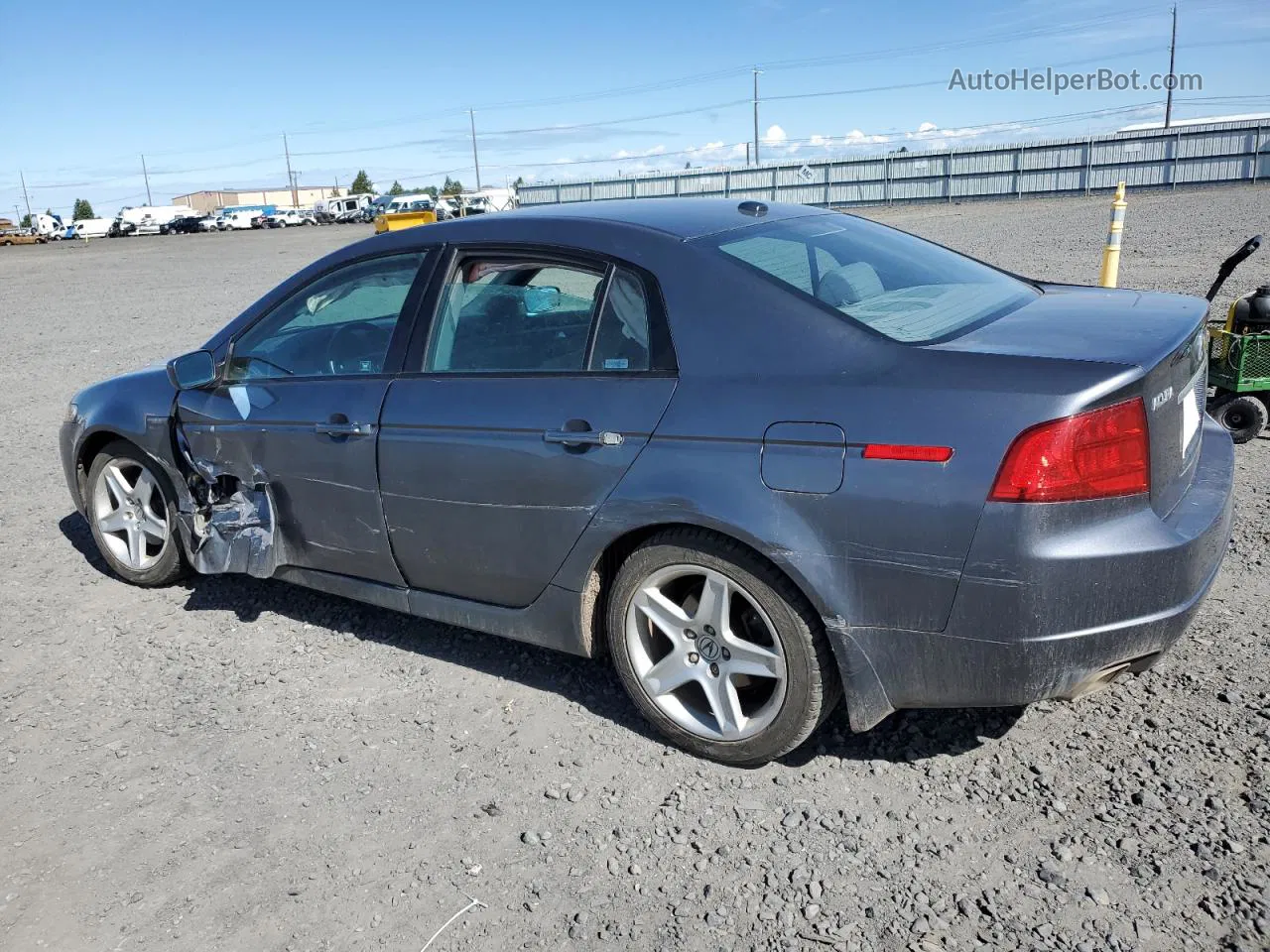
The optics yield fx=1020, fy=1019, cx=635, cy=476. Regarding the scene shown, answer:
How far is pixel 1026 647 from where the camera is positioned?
8.55ft

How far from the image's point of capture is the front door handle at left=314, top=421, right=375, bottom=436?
3.70 meters

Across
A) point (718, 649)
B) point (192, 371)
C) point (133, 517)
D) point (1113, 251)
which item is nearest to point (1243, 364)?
point (1113, 251)

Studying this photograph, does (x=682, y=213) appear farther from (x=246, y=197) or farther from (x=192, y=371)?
(x=246, y=197)

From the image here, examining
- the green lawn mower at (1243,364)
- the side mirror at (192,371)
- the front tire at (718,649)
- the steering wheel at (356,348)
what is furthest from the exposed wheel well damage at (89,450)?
the green lawn mower at (1243,364)

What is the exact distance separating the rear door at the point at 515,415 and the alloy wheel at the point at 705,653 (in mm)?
353

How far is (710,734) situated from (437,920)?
0.99 m

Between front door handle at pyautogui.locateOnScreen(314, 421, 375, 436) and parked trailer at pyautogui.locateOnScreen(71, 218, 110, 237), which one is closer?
front door handle at pyautogui.locateOnScreen(314, 421, 375, 436)

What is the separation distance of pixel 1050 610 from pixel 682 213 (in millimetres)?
1855

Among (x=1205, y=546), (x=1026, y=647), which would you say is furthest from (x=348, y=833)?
(x=1205, y=546)

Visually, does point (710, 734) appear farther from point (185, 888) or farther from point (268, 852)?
point (185, 888)

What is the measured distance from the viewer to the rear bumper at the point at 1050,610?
2531mm

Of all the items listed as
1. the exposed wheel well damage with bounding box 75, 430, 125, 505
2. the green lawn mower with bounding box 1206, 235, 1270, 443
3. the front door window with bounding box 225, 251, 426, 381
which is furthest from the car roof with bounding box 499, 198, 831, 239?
the green lawn mower with bounding box 1206, 235, 1270, 443

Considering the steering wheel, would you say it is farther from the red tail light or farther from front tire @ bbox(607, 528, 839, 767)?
the red tail light

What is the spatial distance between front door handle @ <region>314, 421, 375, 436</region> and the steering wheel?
8.8 inches
